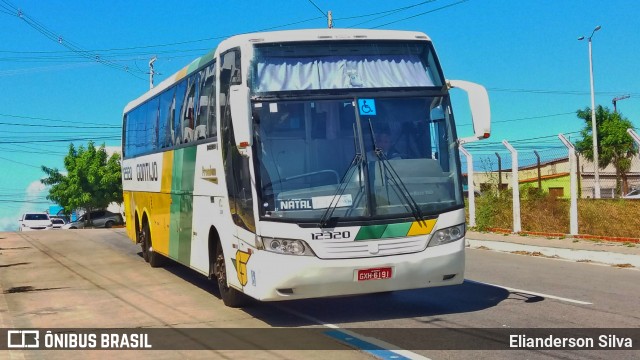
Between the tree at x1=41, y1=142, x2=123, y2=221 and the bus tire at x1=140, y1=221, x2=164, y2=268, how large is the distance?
43.1 m

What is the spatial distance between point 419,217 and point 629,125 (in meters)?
48.9

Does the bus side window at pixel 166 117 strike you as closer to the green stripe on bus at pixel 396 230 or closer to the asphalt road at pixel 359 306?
the asphalt road at pixel 359 306

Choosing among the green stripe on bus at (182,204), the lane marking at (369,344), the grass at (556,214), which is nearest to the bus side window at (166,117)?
the green stripe on bus at (182,204)

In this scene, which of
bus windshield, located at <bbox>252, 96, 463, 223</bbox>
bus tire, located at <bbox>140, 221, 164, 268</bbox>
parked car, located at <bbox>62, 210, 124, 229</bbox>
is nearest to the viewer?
bus windshield, located at <bbox>252, 96, 463, 223</bbox>

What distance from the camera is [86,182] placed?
58.0m

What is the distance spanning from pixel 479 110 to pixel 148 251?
967cm

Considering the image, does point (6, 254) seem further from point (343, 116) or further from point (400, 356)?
point (400, 356)

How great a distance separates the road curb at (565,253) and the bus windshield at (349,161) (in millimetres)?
7258

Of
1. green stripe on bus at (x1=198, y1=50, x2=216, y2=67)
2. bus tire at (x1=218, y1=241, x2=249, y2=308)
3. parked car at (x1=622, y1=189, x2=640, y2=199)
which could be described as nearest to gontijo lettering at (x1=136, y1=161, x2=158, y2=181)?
green stripe on bus at (x1=198, y1=50, x2=216, y2=67)

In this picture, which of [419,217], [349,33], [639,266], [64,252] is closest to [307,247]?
[419,217]

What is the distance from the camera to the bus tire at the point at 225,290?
9648 mm

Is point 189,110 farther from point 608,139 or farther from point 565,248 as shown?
point 608,139

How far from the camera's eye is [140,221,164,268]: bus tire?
15.2 meters

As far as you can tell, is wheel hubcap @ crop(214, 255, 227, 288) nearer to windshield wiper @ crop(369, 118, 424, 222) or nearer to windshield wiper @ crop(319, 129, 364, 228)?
windshield wiper @ crop(319, 129, 364, 228)
